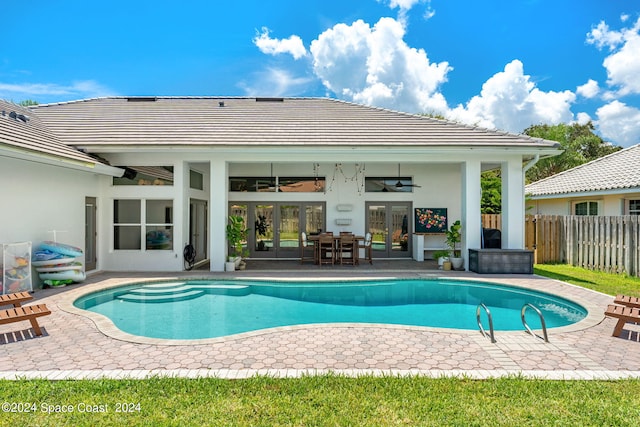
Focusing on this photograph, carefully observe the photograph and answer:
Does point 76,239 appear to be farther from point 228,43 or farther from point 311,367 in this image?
point 228,43

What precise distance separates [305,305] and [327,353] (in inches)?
135

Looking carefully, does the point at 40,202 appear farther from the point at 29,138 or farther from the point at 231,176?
the point at 231,176

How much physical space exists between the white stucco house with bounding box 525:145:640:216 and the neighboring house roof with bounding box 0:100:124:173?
56.4ft

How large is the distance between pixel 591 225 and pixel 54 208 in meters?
15.8

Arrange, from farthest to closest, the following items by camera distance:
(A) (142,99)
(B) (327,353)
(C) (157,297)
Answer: (A) (142,99)
(C) (157,297)
(B) (327,353)

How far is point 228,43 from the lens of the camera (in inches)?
684

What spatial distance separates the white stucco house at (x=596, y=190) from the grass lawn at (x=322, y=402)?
12.4m

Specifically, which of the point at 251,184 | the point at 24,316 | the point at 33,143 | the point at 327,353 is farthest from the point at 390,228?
the point at 24,316

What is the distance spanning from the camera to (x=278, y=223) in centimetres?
1511

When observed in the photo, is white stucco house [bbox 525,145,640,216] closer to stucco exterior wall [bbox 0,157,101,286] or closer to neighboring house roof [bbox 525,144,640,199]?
neighboring house roof [bbox 525,144,640,199]

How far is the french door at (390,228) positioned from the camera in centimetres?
1516

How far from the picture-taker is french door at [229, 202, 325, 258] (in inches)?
594

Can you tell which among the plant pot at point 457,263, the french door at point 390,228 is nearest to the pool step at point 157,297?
the plant pot at point 457,263

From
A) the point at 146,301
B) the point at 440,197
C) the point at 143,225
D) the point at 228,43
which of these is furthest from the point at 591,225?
the point at 228,43
